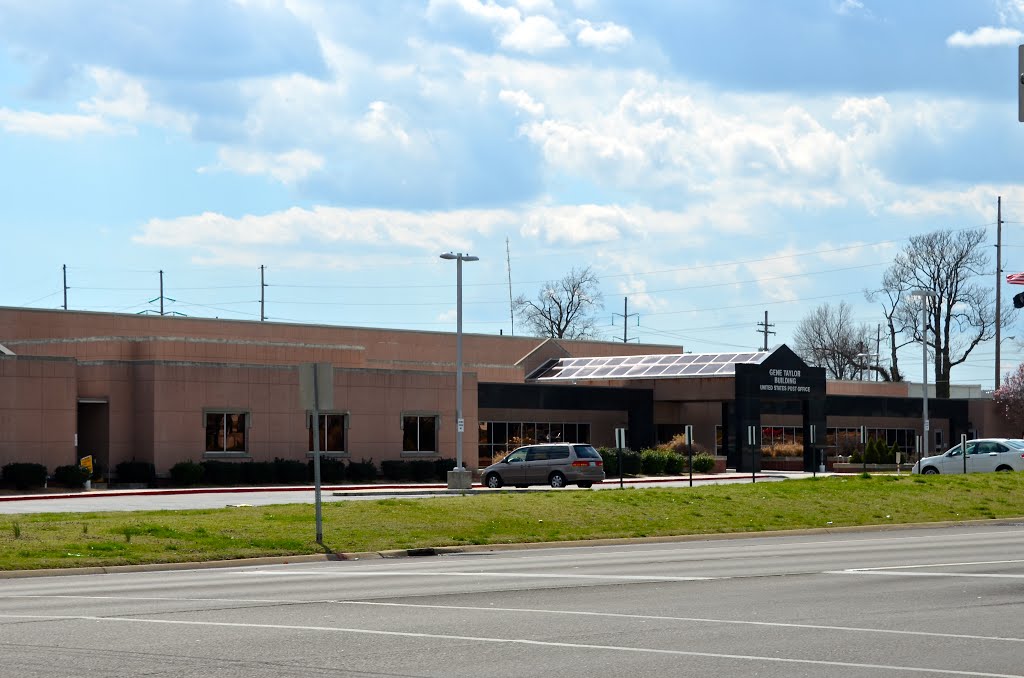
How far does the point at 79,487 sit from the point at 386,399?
1349cm

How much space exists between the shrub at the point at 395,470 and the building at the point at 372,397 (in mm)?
953

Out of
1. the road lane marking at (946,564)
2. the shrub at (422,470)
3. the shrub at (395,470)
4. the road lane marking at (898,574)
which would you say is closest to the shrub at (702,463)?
the shrub at (422,470)

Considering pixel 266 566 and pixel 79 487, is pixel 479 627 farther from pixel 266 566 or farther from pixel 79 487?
pixel 79 487

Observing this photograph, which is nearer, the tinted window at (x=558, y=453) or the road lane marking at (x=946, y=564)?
the road lane marking at (x=946, y=564)

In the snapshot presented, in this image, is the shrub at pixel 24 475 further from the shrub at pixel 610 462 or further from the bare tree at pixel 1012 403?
the bare tree at pixel 1012 403

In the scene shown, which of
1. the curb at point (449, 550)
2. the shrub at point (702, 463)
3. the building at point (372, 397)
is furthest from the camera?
the shrub at point (702, 463)

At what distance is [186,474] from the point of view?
46656 mm

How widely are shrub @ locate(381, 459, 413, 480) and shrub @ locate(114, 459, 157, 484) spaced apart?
9184 mm

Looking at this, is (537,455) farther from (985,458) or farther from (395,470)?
(985,458)

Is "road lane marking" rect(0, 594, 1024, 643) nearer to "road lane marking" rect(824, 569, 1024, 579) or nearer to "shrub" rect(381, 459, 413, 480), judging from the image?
"road lane marking" rect(824, 569, 1024, 579)

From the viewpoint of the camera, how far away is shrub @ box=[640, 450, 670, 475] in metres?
59.6

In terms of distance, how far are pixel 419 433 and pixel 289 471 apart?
7326 millimetres

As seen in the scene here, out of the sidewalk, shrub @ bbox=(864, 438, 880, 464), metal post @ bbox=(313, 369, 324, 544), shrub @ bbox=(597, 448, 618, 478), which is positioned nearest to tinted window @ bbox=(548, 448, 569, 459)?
the sidewalk

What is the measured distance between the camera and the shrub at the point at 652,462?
2345 inches
